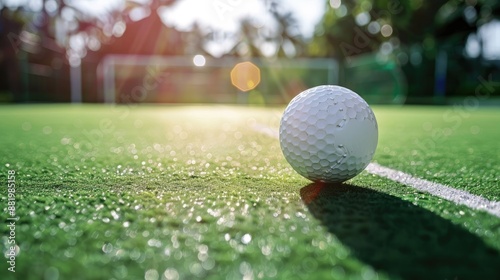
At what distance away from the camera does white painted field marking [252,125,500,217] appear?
2053mm

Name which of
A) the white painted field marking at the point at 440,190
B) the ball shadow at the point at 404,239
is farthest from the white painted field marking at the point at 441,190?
the ball shadow at the point at 404,239

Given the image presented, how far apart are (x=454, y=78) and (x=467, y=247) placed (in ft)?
84.0

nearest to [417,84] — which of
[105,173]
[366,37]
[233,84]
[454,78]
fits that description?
[454,78]

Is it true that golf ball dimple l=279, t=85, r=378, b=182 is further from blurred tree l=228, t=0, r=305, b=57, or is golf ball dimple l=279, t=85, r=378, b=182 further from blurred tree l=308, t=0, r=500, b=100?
blurred tree l=228, t=0, r=305, b=57

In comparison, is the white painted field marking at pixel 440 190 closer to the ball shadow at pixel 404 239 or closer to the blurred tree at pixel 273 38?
the ball shadow at pixel 404 239

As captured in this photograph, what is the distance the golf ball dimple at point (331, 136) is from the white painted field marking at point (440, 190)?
14.4 inches

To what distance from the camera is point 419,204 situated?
2.06m

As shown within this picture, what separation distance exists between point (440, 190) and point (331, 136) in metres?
0.68

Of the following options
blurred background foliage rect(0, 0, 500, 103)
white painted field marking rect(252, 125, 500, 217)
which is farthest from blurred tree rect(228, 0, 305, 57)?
white painted field marking rect(252, 125, 500, 217)

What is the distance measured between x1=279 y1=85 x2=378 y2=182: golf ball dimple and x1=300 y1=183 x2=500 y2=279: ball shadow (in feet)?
0.97

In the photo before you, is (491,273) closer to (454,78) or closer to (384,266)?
(384,266)

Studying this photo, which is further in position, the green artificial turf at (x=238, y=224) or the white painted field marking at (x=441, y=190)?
the white painted field marking at (x=441, y=190)

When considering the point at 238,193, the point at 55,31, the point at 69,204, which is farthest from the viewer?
the point at 55,31

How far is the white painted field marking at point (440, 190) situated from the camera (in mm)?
2053
